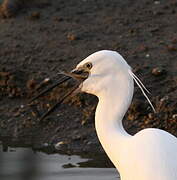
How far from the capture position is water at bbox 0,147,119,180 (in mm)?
9672

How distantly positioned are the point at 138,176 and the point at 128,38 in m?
4.52

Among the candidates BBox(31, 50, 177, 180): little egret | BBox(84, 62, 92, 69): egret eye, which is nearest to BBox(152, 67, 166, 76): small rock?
BBox(31, 50, 177, 180): little egret

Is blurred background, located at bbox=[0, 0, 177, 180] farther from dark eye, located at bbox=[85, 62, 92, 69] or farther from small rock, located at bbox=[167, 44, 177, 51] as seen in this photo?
dark eye, located at bbox=[85, 62, 92, 69]

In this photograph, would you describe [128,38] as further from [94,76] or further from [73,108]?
[94,76]

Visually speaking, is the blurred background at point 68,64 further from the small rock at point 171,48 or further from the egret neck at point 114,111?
the egret neck at point 114,111

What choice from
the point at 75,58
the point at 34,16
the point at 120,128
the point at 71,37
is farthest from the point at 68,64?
the point at 120,128

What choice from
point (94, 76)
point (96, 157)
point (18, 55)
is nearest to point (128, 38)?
point (18, 55)

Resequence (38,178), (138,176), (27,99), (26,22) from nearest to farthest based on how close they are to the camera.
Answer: (138,176)
(38,178)
(27,99)
(26,22)

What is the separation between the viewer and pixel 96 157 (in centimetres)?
1022

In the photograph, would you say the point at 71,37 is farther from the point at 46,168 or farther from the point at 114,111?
the point at 114,111

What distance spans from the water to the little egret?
1.53 m

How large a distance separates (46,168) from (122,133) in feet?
6.53

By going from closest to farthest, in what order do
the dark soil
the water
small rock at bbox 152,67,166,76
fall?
the water → the dark soil → small rock at bbox 152,67,166,76

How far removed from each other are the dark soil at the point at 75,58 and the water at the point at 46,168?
0.92 feet
